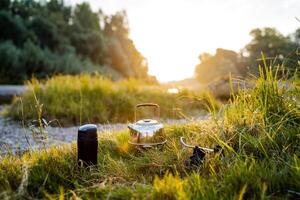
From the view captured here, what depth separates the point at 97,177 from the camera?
2357 mm

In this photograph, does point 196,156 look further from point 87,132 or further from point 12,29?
point 12,29

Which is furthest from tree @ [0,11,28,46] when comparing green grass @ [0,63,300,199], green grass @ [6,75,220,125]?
green grass @ [0,63,300,199]

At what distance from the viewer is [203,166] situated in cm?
223

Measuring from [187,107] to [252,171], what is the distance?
18.7 ft

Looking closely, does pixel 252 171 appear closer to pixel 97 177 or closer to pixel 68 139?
pixel 97 177

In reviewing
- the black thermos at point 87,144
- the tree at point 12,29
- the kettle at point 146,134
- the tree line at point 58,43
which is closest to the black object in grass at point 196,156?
the kettle at point 146,134

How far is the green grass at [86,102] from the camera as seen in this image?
608 cm

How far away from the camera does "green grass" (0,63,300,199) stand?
6.15 feet

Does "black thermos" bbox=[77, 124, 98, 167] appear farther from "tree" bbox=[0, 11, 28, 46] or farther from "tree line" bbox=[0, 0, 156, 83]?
"tree" bbox=[0, 11, 28, 46]

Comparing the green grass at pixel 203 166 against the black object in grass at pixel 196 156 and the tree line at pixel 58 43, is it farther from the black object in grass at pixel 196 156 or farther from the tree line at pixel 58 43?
the tree line at pixel 58 43

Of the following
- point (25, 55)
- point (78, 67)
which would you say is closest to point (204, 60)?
point (78, 67)

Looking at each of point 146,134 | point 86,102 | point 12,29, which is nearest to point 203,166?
point 146,134

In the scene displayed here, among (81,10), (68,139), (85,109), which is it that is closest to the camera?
(68,139)

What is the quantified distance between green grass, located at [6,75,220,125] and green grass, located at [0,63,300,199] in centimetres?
286
